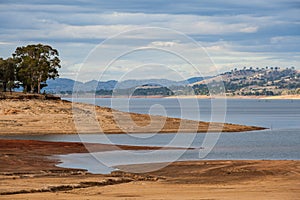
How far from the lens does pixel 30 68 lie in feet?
372

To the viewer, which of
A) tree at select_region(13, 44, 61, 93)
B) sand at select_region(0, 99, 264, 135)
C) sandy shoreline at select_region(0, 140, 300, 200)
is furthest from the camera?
tree at select_region(13, 44, 61, 93)

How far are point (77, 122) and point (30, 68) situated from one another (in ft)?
132

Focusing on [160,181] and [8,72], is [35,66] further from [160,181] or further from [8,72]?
[160,181]

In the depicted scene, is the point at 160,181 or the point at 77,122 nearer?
the point at 160,181

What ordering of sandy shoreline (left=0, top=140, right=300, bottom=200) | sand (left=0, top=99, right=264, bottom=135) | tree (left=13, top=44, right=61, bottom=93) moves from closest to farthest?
sandy shoreline (left=0, top=140, right=300, bottom=200), sand (left=0, top=99, right=264, bottom=135), tree (left=13, top=44, right=61, bottom=93)

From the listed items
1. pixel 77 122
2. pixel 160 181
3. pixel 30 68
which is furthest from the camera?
pixel 30 68

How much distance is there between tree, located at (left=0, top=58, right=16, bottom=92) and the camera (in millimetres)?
118562

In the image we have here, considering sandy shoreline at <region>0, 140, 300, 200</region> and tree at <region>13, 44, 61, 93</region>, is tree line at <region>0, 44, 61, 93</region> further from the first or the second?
sandy shoreline at <region>0, 140, 300, 200</region>

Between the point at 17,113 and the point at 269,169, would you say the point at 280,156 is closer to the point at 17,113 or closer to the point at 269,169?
the point at 269,169

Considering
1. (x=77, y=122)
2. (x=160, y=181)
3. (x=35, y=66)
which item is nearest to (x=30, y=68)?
(x=35, y=66)

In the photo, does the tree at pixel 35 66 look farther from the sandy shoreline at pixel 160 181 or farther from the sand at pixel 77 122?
the sandy shoreline at pixel 160 181

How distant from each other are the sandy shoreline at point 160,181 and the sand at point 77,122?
2775 cm

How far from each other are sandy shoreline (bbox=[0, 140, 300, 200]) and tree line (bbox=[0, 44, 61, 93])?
73585 mm

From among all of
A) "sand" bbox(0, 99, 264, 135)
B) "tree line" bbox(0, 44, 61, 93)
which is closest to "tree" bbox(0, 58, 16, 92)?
"tree line" bbox(0, 44, 61, 93)
